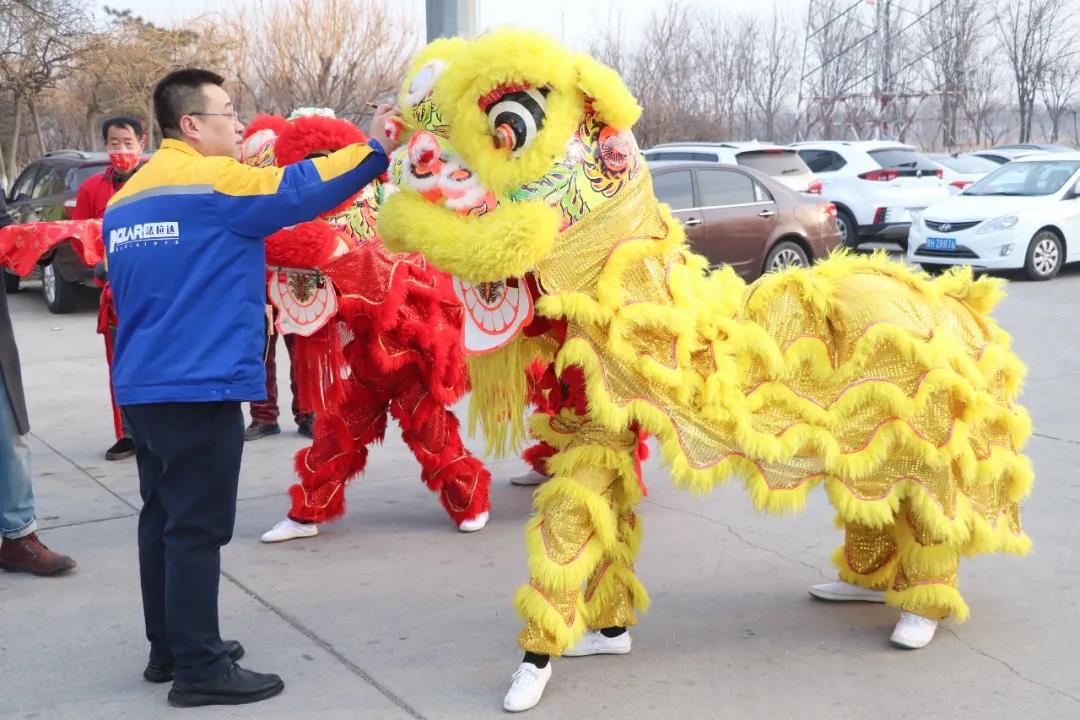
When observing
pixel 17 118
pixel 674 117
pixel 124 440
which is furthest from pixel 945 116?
pixel 124 440

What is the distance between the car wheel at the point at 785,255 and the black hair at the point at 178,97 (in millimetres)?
9007

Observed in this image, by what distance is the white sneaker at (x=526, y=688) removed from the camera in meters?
3.32

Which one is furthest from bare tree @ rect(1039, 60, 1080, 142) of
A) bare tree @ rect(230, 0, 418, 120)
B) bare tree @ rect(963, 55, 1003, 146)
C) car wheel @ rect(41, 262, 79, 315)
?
car wheel @ rect(41, 262, 79, 315)

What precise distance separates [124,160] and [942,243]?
32.0ft

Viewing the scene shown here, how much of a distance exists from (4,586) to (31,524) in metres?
0.26

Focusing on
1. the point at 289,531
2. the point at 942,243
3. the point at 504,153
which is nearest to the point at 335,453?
the point at 289,531

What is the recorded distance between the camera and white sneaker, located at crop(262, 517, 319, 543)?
498 cm

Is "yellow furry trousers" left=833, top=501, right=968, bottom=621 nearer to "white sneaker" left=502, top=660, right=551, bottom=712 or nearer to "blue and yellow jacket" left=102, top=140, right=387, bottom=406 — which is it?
"white sneaker" left=502, top=660, right=551, bottom=712

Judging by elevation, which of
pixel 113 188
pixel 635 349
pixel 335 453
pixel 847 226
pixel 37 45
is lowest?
pixel 335 453

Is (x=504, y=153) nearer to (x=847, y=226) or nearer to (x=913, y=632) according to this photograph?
(x=913, y=632)

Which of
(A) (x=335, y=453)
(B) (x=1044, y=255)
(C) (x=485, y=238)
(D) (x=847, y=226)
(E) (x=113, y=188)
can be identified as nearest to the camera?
(C) (x=485, y=238)

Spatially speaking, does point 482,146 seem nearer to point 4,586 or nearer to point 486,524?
point 486,524

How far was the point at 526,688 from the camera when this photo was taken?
132 inches

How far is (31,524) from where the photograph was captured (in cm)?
454
